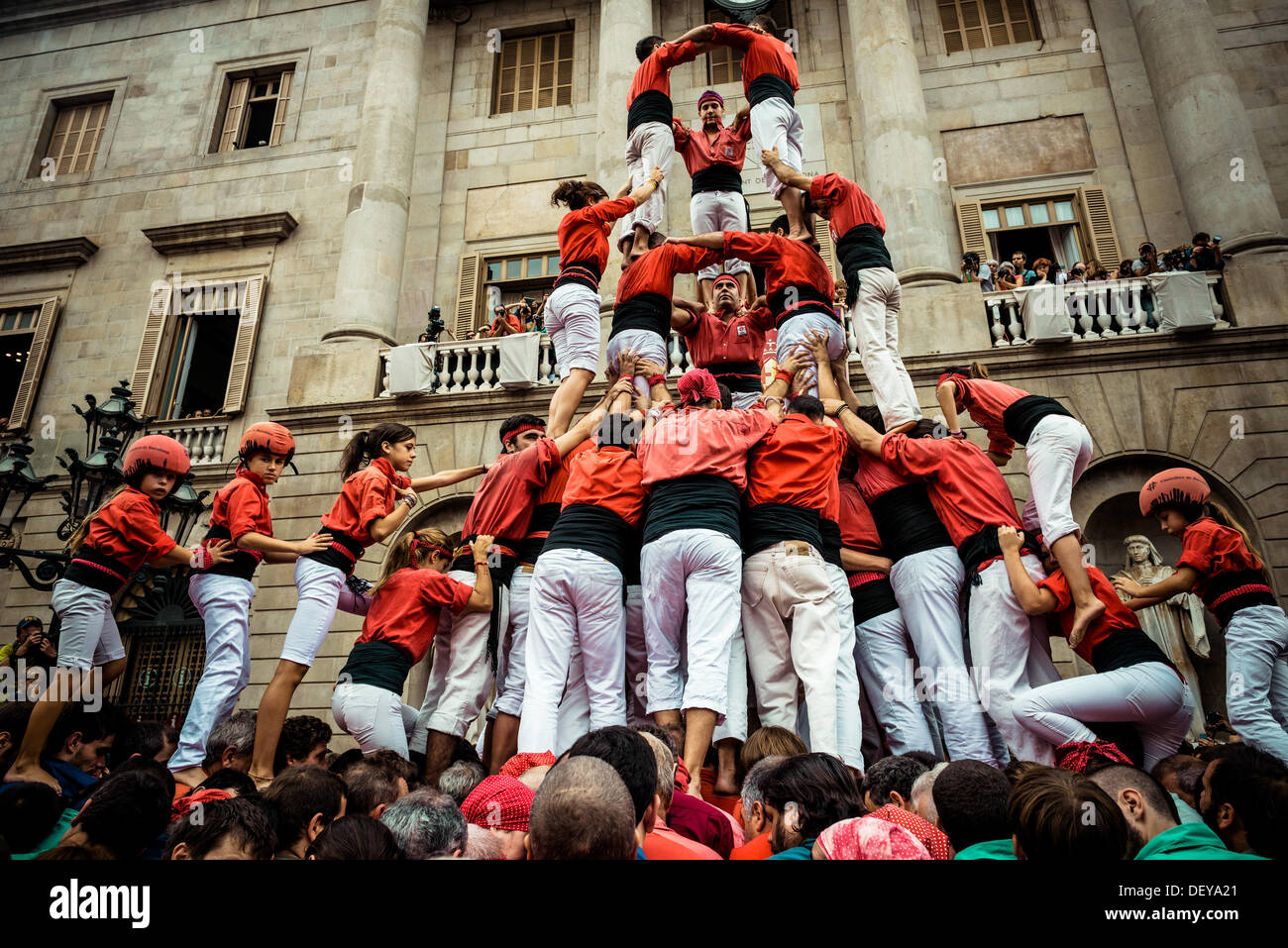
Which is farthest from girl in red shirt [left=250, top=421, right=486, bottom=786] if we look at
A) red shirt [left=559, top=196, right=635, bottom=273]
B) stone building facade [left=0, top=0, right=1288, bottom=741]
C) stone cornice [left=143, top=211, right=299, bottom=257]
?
stone cornice [left=143, top=211, right=299, bottom=257]

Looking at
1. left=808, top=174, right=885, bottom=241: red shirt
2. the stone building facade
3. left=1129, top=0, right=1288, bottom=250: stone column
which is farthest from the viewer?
left=1129, top=0, right=1288, bottom=250: stone column

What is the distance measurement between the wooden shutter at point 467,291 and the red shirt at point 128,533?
10.6 m

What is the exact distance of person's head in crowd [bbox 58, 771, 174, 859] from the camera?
290 centimetres

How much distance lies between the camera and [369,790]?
385 centimetres

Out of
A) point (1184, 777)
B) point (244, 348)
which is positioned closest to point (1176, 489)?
point (1184, 777)

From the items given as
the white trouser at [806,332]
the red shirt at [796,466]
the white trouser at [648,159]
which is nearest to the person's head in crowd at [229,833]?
the red shirt at [796,466]

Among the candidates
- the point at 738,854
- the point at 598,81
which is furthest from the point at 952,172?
the point at 738,854

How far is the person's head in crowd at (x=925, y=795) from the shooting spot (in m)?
3.27

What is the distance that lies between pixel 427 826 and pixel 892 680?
3.62 metres

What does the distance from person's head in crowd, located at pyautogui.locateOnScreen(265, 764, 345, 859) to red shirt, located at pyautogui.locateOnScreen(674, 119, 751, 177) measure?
6919 mm

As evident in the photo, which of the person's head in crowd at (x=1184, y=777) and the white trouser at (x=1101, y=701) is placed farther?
the white trouser at (x=1101, y=701)

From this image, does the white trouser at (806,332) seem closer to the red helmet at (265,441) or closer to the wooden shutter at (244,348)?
the red helmet at (265,441)

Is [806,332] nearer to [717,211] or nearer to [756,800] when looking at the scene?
[717,211]

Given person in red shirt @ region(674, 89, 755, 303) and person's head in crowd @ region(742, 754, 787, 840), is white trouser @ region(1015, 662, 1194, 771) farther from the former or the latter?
person in red shirt @ region(674, 89, 755, 303)
